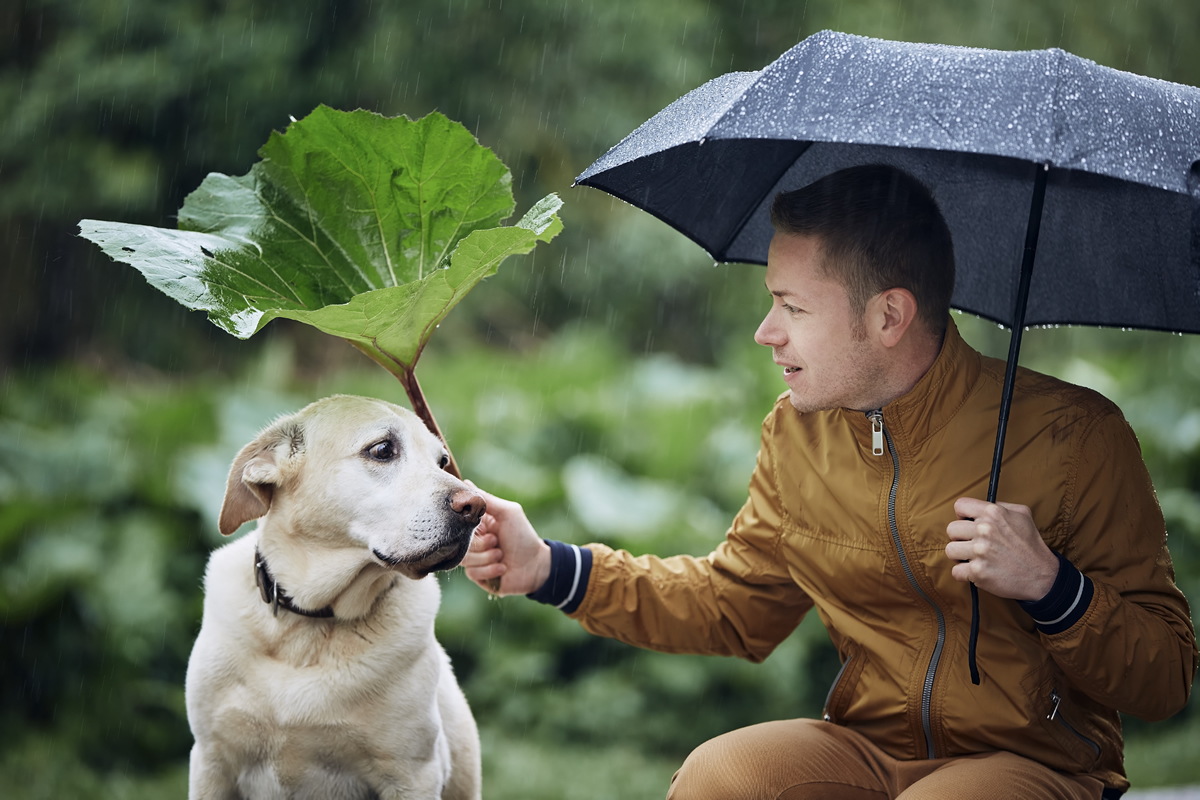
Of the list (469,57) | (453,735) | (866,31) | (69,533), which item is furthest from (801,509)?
(866,31)

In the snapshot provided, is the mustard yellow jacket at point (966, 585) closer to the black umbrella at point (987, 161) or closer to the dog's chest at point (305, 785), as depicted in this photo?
the black umbrella at point (987, 161)

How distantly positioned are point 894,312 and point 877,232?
7.2 inches

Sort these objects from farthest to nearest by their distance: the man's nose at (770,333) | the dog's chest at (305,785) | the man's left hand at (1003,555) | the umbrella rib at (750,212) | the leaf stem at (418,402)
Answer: the umbrella rib at (750,212)
the man's nose at (770,333)
the leaf stem at (418,402)
the dog's chest at (305,785)
the man's left hand at (1003,555)

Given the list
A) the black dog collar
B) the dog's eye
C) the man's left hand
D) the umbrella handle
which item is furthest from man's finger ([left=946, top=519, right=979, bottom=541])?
the black dog collar

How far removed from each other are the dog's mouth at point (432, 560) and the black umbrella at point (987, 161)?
2.76 ft

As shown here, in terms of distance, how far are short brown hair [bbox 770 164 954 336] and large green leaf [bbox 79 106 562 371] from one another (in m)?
0.62

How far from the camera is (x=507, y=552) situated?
98.9 inches

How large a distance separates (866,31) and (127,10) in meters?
6.28

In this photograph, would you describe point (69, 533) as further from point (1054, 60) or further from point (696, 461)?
point (1054, 60)

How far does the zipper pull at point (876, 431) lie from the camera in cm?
236

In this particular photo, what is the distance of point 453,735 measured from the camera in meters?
2.45

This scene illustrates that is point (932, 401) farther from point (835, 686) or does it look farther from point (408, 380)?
point (408, 380)

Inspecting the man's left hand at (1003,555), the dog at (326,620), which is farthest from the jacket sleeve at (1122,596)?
the dog at (326,620)

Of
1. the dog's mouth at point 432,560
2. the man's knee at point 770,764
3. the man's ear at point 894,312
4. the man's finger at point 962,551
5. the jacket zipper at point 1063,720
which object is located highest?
the man's ear at point 894,312
